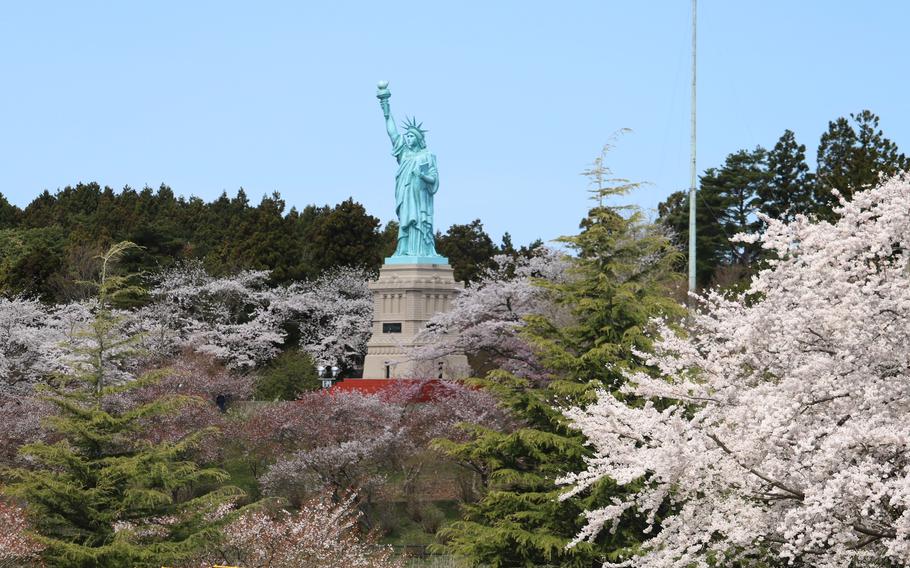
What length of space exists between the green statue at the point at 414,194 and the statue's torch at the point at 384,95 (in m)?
1.23

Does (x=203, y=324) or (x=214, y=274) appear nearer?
(x=203, y=324)

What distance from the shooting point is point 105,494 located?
2184cm

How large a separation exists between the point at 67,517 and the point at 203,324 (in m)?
38.9

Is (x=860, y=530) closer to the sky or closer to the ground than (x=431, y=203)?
closer to the ground

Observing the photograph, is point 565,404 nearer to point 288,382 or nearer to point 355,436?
point 355,436

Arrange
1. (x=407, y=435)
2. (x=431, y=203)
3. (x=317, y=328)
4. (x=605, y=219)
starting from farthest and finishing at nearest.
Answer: (x=317, y=328) → (x=431, y=203) → (x=407, y=435) → (x=605, y=219)

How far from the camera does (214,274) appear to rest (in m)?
64.9

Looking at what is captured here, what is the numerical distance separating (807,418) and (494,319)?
106 ft

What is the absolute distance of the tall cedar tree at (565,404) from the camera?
2109 cm

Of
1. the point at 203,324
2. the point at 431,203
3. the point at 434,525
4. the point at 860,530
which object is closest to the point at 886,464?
the point at 860,530

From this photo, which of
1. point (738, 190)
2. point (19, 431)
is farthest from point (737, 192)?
point (19, 431)

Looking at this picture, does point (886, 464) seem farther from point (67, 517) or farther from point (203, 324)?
point (203, 324)

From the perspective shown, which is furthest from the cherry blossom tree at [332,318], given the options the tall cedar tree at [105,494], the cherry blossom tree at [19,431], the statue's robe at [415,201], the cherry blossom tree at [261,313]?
the tall cedar tree at [105,494]

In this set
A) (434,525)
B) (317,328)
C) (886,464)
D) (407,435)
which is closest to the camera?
(886,464)
